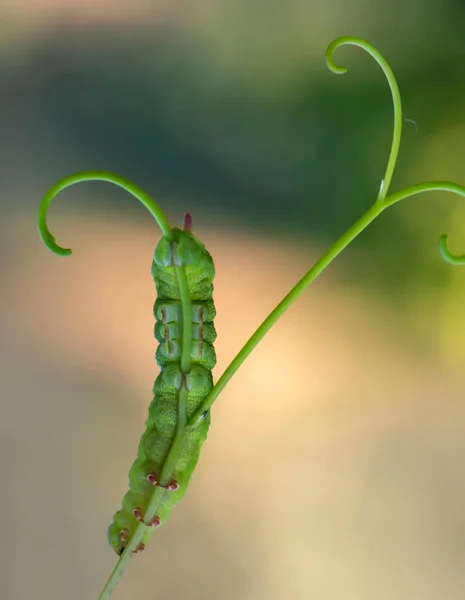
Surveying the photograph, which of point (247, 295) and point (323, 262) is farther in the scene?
point (247, 295)

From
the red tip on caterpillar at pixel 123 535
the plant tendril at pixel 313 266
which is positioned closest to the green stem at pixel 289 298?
the plant tendril at pixel 313 266

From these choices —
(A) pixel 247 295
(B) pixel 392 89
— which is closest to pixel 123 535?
(B) pixel 392 89

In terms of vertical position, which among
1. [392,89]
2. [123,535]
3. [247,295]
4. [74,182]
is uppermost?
[247,295]

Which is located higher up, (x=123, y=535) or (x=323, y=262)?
(x=323, y=262)

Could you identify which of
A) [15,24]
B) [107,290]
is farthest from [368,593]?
[15,24]

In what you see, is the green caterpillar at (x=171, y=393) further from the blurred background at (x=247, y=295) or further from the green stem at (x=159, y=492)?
the blurred background at (x=247, y=295)

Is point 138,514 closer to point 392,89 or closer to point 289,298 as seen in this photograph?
point 289,298
